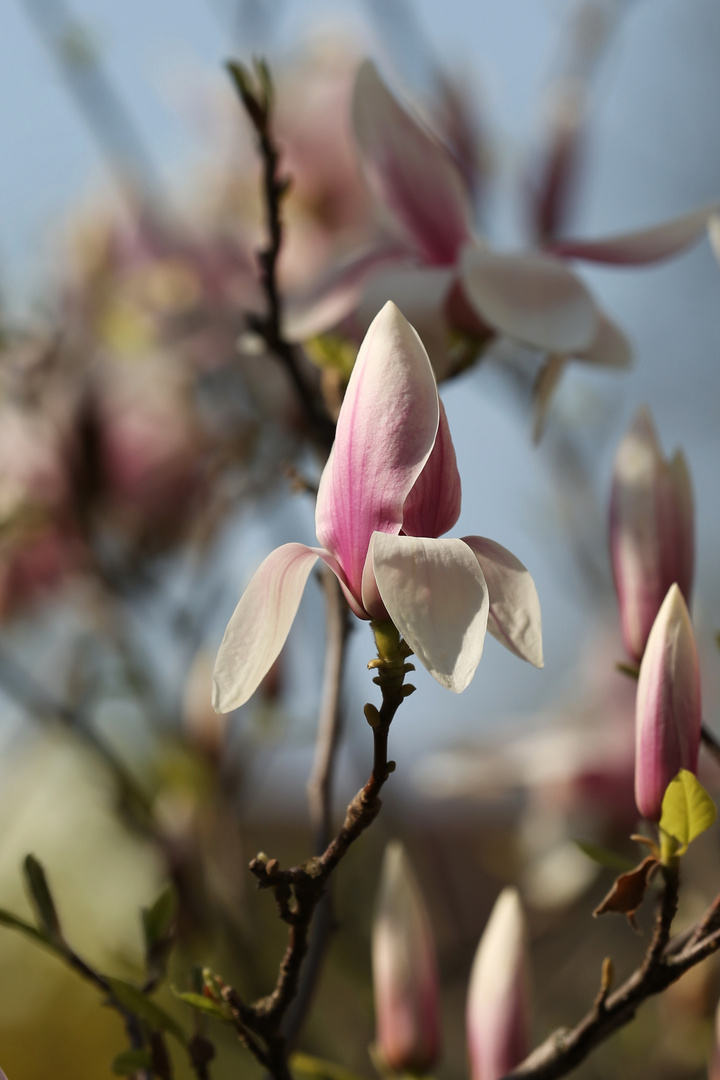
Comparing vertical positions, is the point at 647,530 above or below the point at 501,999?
above

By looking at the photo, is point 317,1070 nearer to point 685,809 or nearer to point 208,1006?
point 208,1006

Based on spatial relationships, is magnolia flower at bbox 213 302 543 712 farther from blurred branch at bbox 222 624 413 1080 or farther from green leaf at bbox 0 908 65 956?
green leaf at bbox 0 908 65 956

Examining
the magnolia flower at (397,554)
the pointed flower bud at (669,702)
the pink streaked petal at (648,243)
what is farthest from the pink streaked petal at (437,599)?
the pink streaked petal at (648,243)

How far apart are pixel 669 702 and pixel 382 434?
18 cm

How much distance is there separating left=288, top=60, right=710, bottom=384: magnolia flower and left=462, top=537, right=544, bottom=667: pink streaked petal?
21cm

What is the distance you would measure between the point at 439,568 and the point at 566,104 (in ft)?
3.63

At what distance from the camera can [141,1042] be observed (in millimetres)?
498

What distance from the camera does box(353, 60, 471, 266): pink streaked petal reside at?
59 centimetres

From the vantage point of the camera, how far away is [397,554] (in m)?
0.35

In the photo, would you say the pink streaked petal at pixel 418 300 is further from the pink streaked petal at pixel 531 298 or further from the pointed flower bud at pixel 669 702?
the pointed flower bud at pixel 669 702

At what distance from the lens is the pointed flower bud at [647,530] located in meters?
0.50

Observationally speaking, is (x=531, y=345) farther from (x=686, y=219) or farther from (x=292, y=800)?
(x=292, y=800)

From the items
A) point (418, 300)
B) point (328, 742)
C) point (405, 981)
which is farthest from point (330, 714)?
point (418, 300)

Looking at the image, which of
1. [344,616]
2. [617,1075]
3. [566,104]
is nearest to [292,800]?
[617,1075]
